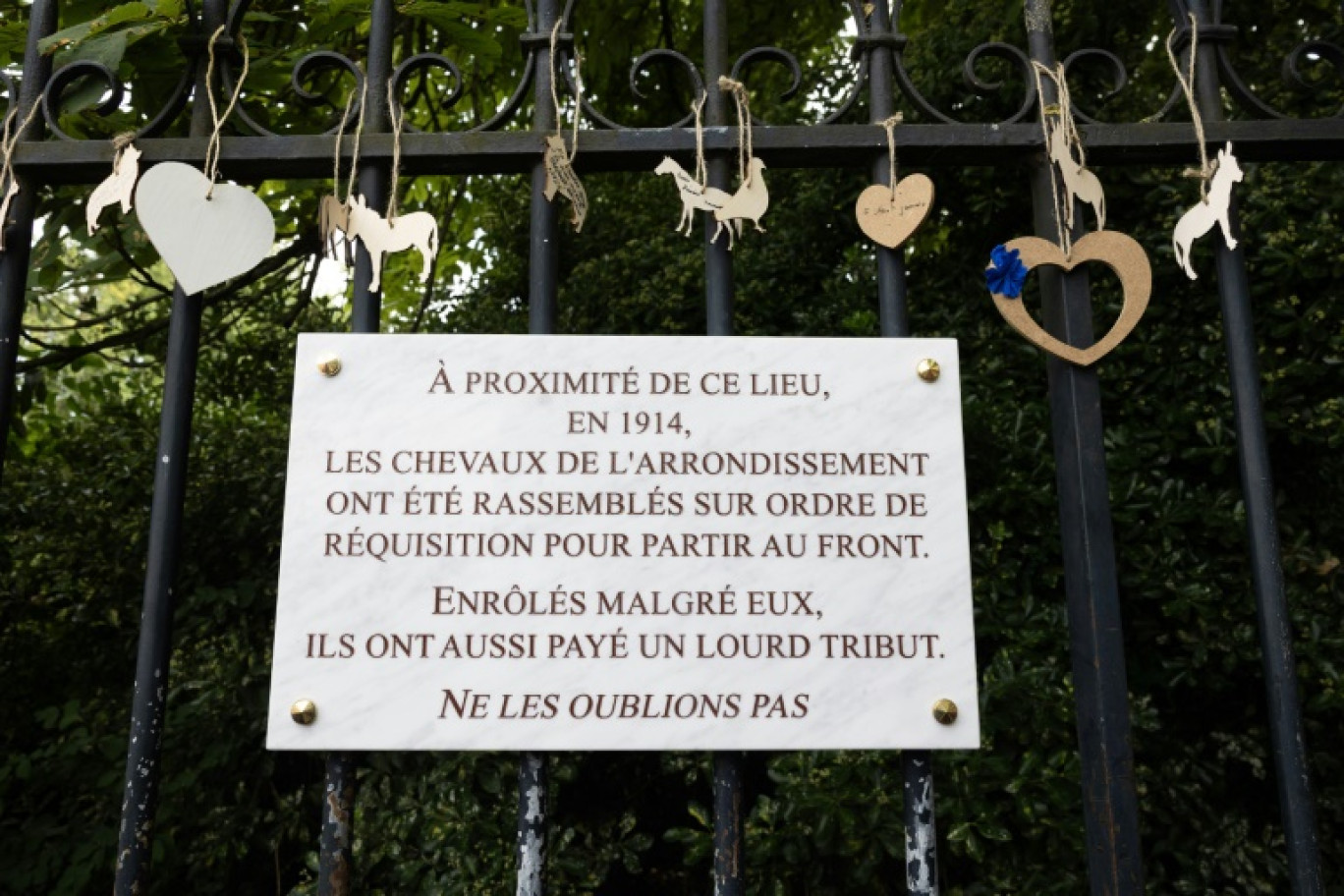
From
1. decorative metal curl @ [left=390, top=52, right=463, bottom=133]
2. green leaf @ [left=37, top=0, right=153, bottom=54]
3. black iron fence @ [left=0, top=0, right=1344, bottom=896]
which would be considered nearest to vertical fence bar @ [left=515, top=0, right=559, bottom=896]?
black iron fence @ [left=0, top=0, right=1344, bottom=896]

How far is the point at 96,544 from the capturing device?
376 centimetres

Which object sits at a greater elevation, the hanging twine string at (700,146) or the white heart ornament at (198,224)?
A: the hanging twine string at (700,146)

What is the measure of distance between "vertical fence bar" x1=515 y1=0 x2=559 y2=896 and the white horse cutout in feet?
0.58

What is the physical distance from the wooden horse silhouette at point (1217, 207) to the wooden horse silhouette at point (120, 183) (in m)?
1.71

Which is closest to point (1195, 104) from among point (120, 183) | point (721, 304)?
point (721, 304)

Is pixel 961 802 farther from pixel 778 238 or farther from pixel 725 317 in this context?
pixel 778 238

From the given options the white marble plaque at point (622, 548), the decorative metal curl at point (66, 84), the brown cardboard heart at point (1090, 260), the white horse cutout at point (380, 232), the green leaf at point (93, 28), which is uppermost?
the green leaf at point (93, 28)

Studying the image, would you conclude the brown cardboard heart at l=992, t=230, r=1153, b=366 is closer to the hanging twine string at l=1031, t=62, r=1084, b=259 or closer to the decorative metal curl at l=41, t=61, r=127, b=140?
the hanging twine string at l=1031, t=62, r=1084, b=259

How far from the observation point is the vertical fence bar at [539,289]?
167 centimetres

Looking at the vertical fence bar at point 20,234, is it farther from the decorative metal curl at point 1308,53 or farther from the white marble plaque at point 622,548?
the decorative metal curl at point 1308,53

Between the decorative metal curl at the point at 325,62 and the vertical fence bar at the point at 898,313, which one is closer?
the vertical fence bar at the point at 898,313

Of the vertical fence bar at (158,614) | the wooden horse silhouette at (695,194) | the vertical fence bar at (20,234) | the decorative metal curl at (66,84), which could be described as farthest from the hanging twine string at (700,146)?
the vertical fence bar at (20,234)

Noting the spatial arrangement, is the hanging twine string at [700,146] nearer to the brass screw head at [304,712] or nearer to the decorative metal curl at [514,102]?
the decorative metal curl at [514,102]

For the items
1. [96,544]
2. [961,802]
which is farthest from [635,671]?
[96,544]
